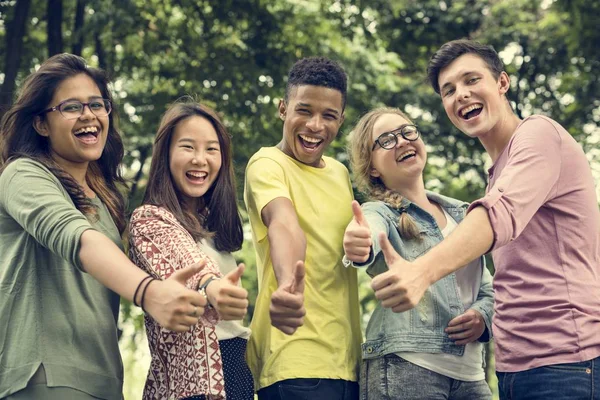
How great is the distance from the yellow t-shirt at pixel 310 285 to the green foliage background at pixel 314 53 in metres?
5.45

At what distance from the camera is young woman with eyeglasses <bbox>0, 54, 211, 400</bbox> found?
9.73ft

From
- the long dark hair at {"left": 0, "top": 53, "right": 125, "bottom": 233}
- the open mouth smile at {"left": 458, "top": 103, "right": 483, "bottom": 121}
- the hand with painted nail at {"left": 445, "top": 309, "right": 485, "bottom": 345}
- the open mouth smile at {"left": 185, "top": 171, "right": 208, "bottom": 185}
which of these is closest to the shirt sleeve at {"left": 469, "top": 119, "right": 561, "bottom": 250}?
the open mouth smile at {"left": 458, "top": 103, "right": 483, "bottom": 121}

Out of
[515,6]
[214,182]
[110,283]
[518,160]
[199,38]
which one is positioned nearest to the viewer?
[110,283]

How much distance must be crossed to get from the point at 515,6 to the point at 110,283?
31.3ft

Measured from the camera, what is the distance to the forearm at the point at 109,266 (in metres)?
2.93

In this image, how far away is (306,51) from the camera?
10344 millimetres

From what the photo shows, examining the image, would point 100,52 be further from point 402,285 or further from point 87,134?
point 402,285

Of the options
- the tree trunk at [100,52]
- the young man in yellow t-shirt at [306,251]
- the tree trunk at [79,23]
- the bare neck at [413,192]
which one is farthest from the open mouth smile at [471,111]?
→ the tree trunk at [100,52]

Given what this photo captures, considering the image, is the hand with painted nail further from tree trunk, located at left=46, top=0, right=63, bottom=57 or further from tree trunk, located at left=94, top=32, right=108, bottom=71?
tree trunk, located at left=94, top=32, right=108, bottom=71

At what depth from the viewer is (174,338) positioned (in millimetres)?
3453

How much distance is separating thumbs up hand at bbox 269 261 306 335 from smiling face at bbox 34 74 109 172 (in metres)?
1.09

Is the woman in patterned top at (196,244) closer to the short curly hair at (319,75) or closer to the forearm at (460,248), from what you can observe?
the short curly hair at (319,75)

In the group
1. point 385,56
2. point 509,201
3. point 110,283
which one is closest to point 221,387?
point 110,283

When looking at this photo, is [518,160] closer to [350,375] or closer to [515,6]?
[350,375]
